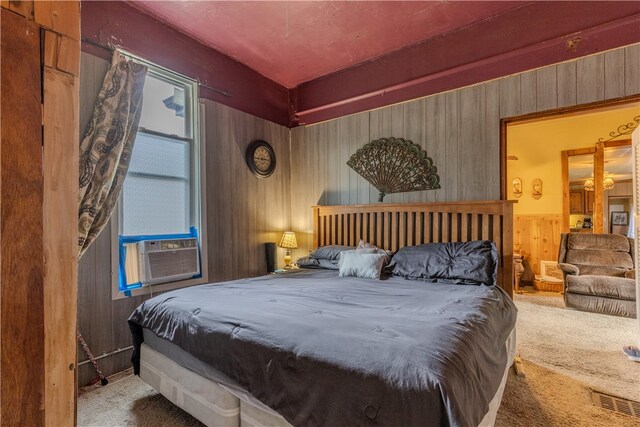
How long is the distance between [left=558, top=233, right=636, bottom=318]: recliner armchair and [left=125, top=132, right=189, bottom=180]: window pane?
4755mm

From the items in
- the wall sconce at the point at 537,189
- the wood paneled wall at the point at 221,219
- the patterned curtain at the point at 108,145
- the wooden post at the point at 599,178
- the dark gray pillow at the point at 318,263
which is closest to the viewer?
the patterned curtain at the point at 108,145

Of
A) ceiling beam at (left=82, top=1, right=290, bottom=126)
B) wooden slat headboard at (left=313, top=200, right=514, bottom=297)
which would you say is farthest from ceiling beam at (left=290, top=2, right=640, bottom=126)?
wooden slat headboard at (left=313, top=200, right=514, bottom=297)

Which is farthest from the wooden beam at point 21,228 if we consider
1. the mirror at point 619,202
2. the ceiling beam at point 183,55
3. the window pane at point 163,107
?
the mirror at point 619,202

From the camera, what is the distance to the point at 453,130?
10.2 feet

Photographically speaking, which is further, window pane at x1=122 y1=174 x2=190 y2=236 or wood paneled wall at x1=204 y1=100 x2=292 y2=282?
wood paneled wall at x1=204 y1=100 x2=292 y2=282

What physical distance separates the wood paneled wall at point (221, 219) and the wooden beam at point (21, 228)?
2.11 m

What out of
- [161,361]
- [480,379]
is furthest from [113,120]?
[480,379]

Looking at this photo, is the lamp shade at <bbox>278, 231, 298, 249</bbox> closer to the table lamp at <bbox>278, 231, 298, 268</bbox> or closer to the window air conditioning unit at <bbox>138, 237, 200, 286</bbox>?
the table lamp at <bbox>278, 231, 298, 268</bbox>

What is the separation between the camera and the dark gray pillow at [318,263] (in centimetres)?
319

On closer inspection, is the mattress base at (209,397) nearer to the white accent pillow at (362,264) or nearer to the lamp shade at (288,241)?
the white accent pillow at (362,264)

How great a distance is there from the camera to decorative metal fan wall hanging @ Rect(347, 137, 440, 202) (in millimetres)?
3252

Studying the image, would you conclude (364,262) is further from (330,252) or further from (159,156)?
(159,156)

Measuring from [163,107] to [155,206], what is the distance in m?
0.99

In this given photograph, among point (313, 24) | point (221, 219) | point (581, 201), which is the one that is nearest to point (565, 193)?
point (581, 201)
